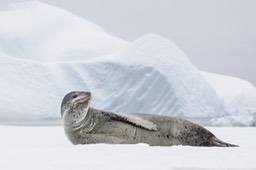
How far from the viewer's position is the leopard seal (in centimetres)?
452

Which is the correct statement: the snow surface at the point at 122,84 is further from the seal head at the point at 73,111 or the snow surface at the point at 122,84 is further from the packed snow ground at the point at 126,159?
the packed snow ground at the point at 126,159

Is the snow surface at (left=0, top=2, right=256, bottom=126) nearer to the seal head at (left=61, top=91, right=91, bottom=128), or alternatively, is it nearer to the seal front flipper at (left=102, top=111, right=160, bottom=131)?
the seal front flipper at (left=102, top=111, right=160, bottom=131)

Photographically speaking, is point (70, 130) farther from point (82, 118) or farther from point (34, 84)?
point (34, 84)

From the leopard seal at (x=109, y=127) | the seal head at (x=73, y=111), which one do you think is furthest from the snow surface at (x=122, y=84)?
the seal head at (x=73, y=111)

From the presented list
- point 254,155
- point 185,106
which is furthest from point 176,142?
point 185,106

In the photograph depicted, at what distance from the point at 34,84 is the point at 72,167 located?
23.2 meters

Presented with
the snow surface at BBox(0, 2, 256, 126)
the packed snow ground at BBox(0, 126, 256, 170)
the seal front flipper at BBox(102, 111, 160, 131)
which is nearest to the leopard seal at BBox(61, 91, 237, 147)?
the seal front flipper at BBox(102, 111, 160, 131)

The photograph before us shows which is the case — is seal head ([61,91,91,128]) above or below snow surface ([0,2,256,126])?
above

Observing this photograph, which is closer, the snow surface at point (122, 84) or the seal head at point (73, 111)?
the seal head at point (73, 111)

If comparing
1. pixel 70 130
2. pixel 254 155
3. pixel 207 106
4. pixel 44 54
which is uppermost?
pixel 254 155

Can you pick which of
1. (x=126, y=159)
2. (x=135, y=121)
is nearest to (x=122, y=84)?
(x=135, y=121)

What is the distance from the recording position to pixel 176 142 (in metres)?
4.79

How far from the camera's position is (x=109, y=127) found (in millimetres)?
4570

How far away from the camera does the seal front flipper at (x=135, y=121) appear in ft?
15.1
